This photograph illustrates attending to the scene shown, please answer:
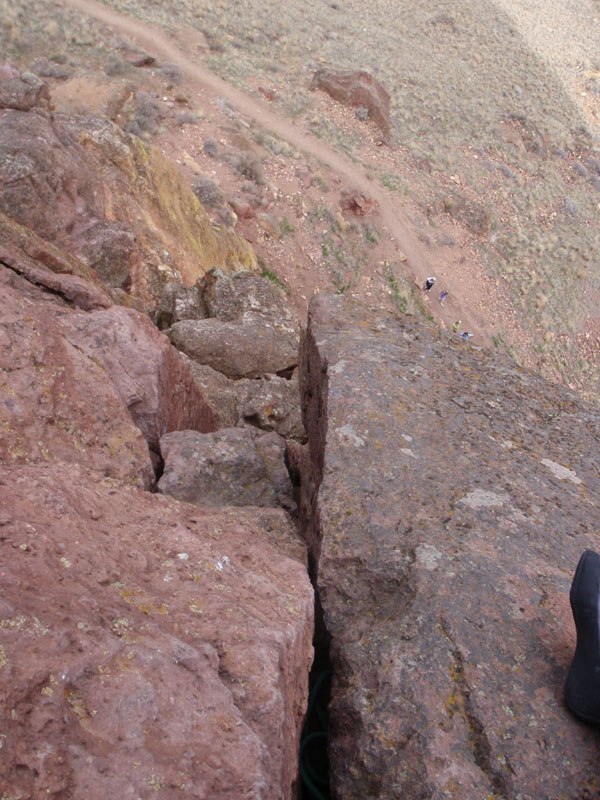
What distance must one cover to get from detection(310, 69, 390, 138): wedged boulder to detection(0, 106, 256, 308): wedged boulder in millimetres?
15969

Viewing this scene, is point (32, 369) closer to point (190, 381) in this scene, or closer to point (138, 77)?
point (190, 381)

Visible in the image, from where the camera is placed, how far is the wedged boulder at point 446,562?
8.05 feet

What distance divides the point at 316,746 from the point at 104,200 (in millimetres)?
8685

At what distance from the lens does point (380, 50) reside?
32.1 meters

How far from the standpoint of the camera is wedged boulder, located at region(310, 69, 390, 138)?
83.7 ft

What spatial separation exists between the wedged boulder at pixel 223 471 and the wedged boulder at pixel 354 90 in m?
24.6

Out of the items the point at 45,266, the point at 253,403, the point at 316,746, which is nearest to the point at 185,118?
the point at 253,403

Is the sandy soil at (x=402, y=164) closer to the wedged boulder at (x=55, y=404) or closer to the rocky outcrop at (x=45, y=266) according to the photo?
the rocky outcrop at (x=45, y=266)

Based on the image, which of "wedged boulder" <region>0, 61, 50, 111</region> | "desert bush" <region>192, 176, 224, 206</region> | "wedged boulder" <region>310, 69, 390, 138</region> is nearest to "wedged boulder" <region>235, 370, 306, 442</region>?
"wedged boulder" <region>0, 61, 50, 111</region>

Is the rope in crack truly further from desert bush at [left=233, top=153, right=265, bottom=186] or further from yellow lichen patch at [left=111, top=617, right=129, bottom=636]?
desert bush at [left=233, top=153, right=265, bottom=186]

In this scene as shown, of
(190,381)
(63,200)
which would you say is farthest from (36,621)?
(63,200)

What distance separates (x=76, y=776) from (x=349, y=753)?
1397mm

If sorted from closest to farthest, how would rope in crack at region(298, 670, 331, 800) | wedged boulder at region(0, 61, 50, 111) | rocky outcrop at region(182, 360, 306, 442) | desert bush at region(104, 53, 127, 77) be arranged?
rope in crack at region(298, 670, 331, 800) < rocky outcrop at region(182, 360, 306, 442) < wedged boulder at region(0, 61, 50, 111) < desert bush at region(104, 53, 127, 77)

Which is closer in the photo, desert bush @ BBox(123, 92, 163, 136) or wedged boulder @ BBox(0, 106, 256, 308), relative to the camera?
wedged boulder @ BBox(0, 106, 256, 308)
